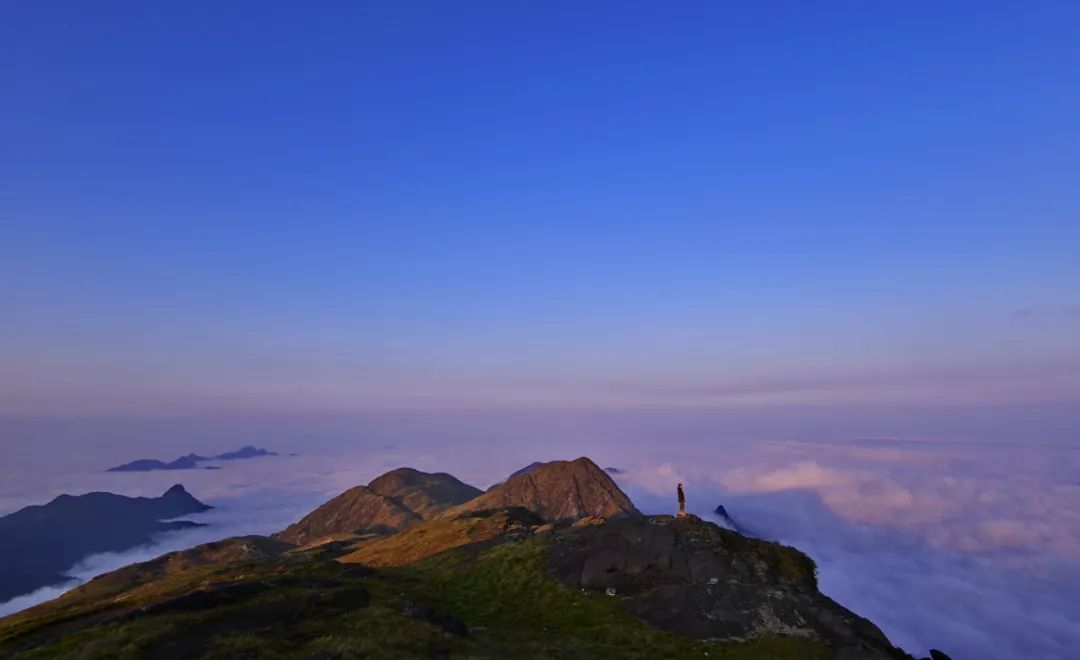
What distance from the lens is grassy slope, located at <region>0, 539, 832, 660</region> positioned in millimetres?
30906

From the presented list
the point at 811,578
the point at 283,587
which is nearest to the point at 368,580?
the point at 283,587

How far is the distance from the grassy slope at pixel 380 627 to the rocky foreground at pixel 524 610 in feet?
0.47

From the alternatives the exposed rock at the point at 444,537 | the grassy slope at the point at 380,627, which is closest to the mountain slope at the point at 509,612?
the grassy slope at the point at 380,627

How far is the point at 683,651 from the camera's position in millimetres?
36062

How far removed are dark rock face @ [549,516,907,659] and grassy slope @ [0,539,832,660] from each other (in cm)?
198

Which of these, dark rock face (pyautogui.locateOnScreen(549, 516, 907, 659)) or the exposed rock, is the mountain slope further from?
the exposed rock

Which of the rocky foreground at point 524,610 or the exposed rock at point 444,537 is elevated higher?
the rocky foreground at point 524,610

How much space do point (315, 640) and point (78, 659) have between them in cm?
1092

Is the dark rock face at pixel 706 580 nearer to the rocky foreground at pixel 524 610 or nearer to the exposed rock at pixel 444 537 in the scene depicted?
the rocky foreground at pixel 524 610

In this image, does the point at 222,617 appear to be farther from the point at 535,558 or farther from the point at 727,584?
the point at 727,584

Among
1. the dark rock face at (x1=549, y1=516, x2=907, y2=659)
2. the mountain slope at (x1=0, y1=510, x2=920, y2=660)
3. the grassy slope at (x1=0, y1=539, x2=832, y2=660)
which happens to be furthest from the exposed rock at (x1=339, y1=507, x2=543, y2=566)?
the grassy slope at (x1=0, y1=539, x2=832, y2=660)

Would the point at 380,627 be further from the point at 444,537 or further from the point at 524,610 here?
the point at 444,537

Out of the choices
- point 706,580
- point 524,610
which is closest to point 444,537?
point 524,610

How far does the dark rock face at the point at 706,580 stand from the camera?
3900 centimetres
